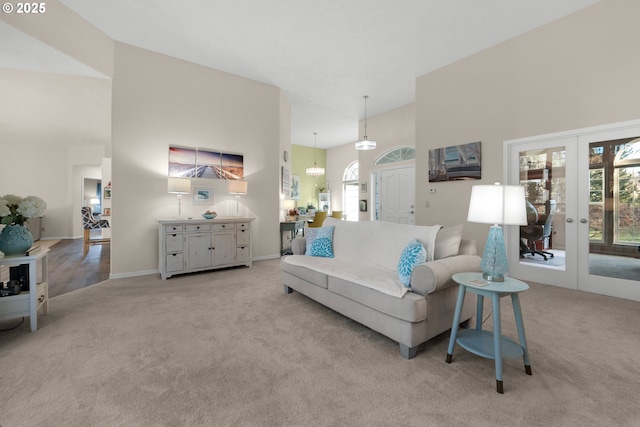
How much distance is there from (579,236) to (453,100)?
8.82ft

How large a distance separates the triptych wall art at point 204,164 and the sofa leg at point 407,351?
4.05 metres

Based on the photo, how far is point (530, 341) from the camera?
218cm

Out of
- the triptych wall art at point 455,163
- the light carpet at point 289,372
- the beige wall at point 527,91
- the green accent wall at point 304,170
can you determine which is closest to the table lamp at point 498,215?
the light carpet at point 289,372

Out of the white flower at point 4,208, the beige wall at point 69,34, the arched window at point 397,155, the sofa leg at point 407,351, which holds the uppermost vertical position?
the beige wall at point 69,34

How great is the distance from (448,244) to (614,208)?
8.46 feet

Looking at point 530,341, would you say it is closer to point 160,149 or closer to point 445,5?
point 445,5

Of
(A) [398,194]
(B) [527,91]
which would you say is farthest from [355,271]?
(A) [398,194]

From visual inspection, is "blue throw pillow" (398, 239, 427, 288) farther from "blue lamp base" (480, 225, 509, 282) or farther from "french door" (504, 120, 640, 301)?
"french door" (504, 120, 640, 301)

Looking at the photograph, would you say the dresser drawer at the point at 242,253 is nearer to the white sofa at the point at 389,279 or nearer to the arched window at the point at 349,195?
the white sofa at the point at 389,279

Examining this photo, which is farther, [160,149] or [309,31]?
[160,149]

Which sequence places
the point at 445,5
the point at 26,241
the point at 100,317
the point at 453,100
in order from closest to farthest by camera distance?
the point at 26,241, the point at 100,317, the point at 445,5, the point at 453,100

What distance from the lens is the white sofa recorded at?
194 cm

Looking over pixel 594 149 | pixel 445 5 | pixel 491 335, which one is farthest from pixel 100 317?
pixel 594 149

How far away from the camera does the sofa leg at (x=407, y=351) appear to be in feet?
6.29
